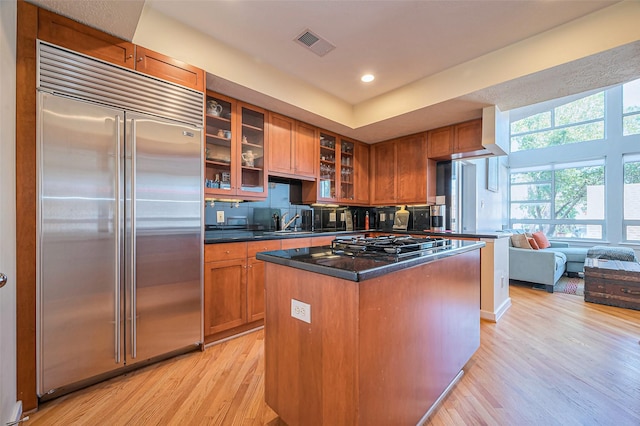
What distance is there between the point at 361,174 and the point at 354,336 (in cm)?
361

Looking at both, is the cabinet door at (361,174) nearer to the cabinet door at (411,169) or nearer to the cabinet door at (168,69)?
the cabinet door at (411,169)

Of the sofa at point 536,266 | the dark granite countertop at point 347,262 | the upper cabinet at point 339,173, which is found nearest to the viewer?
the dark granite countertop at point 347,262

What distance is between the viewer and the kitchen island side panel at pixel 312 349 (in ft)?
3.59

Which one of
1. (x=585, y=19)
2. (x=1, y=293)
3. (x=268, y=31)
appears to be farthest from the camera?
(x=268, y=31)

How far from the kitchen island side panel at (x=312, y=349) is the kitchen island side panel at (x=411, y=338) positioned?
55mm

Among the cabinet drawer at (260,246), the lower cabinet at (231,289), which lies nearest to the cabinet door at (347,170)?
the cabinet drawer at (260,246)

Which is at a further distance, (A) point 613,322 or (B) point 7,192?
(A) point 613,322

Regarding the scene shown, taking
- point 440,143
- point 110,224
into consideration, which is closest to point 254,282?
point 110,224

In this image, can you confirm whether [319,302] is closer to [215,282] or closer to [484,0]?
[215,282]

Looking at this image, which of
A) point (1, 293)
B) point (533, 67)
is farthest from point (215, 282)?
point (533, 67)

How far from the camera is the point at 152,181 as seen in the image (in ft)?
6.57

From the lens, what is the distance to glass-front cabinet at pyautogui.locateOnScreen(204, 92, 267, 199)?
270 centimetres

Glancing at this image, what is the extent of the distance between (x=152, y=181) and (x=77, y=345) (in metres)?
1.15

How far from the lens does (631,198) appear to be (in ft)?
18.7
